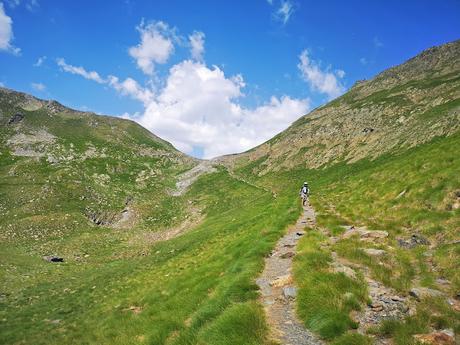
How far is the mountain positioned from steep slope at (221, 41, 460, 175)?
2.01ft

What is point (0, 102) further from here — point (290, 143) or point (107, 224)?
point (290, 143)

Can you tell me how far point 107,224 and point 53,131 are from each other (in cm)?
6892

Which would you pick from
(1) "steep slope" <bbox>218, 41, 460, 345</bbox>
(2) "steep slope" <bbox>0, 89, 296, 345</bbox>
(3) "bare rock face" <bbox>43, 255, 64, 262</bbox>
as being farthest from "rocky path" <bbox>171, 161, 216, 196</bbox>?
(1) "steep slope" <bbox>218, 41, 460, 345</bbox>

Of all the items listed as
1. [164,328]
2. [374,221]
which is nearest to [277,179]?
[374,221]

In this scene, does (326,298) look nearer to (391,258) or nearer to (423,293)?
(423,293)

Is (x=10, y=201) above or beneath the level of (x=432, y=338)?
above

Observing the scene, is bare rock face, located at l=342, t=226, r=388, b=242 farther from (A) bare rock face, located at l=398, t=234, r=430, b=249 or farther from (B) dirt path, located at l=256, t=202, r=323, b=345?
(B) dirt path, located at l=256, t=202, r=323, b=345

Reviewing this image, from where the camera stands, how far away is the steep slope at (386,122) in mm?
63094

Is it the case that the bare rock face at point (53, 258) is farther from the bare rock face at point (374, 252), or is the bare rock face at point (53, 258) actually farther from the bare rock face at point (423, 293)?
the bare rock face at point (423, 293)

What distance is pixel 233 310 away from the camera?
1170 centimetres

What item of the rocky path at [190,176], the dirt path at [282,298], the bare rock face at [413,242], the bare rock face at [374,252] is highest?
the rocky path at [190,176]

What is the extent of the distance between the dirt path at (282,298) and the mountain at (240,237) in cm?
19

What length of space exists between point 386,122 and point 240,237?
62.6 meters

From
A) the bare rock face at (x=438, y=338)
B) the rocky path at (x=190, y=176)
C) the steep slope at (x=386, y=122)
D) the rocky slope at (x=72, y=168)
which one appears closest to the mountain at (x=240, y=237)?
the bare rock face at (x=438, y=338)
